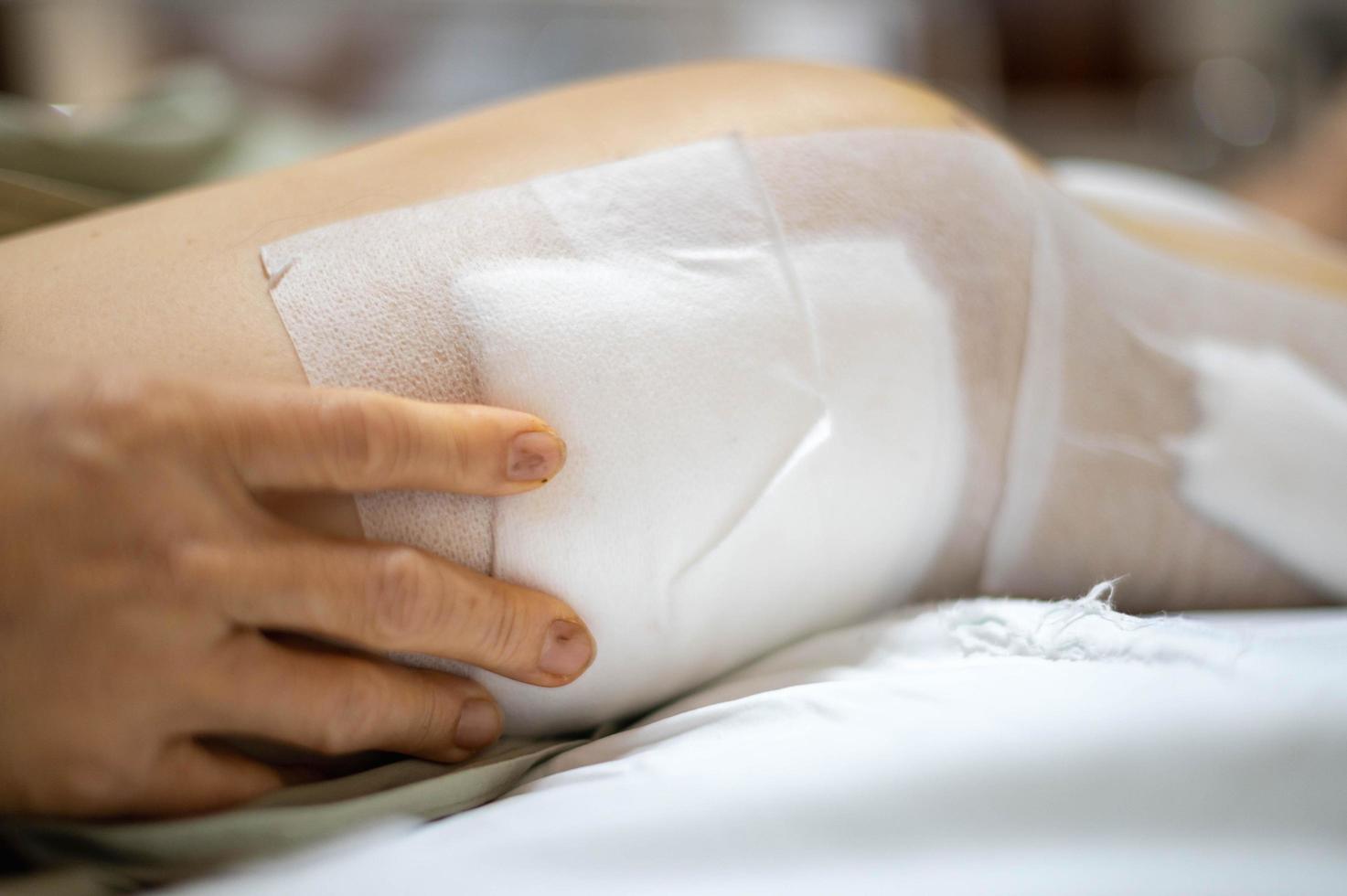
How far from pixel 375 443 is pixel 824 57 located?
246 cm

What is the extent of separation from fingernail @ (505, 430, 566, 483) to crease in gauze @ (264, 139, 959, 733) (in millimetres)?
23

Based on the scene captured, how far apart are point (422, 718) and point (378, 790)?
57 millimetres

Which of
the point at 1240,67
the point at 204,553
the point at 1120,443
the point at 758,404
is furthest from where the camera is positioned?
the point at 1240,67

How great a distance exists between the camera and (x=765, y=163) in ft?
1.95

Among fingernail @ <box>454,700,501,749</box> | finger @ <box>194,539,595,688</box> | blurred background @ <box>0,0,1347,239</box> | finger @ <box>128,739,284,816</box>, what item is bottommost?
finger @ <box>128,739,284,816</box>

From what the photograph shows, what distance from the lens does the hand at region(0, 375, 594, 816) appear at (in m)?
0.42

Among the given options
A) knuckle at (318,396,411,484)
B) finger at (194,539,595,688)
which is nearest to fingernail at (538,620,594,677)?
finger at (194,539,595,688)

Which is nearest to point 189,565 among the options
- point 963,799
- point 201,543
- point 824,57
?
point 201,543

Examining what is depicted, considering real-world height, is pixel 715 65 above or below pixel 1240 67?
below

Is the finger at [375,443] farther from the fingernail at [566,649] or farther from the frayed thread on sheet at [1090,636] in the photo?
the frayed thread on sheet at [1090,636]

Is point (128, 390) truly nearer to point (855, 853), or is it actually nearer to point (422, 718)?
point (422, 718)

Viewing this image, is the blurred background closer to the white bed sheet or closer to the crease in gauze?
the crease in gauze

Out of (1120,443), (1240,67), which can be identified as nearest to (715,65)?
(1120,443)

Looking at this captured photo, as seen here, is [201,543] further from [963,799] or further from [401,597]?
[963,799]
